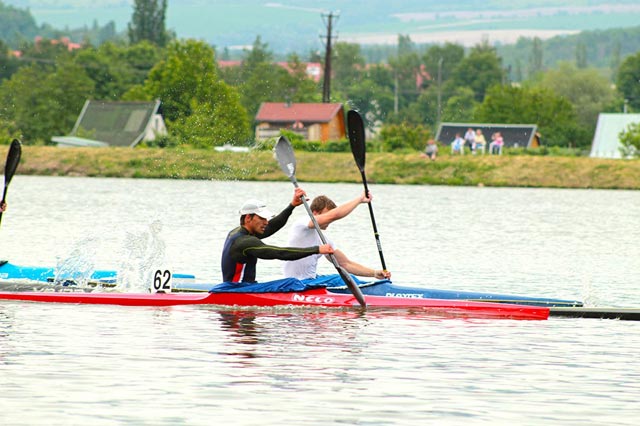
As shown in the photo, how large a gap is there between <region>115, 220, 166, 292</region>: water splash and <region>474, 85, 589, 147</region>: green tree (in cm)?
10201

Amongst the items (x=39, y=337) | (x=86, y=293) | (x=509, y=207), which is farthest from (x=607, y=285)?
(x=509, y=207)

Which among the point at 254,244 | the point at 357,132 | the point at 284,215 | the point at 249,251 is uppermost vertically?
the point at 357,132

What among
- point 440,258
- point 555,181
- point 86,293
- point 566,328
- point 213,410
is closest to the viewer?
point 213,410

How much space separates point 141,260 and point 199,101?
223 feet

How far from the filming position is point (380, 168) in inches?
2933

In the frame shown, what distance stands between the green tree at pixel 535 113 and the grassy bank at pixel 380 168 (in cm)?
4510

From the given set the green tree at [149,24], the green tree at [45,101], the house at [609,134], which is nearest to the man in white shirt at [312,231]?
→ the green tree at [45,101]

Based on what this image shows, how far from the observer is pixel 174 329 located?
1708 cm

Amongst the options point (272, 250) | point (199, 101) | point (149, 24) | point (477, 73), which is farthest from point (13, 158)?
point (477, 73)

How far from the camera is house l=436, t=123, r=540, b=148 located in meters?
112

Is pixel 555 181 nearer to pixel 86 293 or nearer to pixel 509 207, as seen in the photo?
pixel 509 207

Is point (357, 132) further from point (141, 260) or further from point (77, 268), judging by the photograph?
point (77, 268)

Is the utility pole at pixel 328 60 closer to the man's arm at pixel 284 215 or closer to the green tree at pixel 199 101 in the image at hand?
the green tree at pixel 199 101

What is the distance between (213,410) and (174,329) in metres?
5.28
